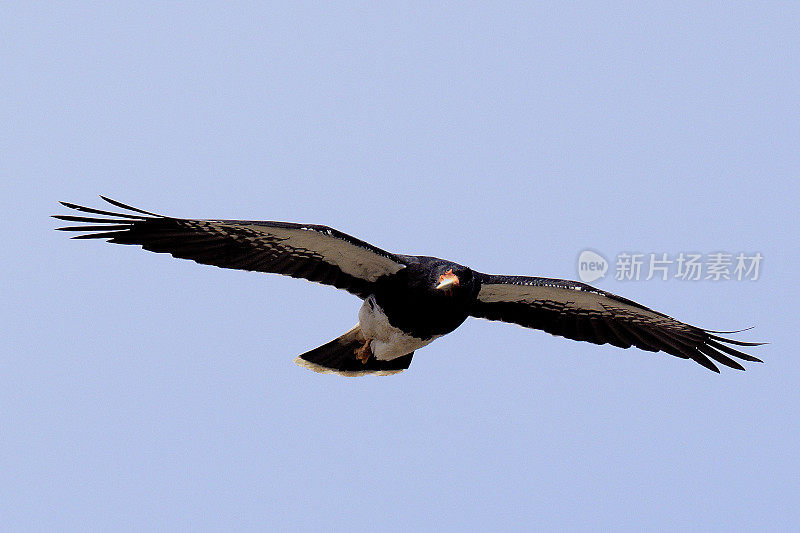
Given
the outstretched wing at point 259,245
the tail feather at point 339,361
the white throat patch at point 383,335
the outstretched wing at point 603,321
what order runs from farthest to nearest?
the tail feather at point 339,361 < the outstretched wing at point 603,321 < the white throat patch at point 383,335 < the outstretched wing at point 259,245

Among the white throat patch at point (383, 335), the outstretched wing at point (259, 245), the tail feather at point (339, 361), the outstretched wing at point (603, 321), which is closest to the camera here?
the outstretched wing at point (259, 245)

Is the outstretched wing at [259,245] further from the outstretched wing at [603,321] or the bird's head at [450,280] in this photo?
the outstretched wing at [603,321]

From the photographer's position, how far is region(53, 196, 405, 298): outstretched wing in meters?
9.24

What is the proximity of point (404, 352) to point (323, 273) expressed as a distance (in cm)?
123

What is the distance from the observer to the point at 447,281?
9469 mm

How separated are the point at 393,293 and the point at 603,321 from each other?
2503mm

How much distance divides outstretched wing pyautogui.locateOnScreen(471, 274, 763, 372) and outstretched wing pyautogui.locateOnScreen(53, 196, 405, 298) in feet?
4.42

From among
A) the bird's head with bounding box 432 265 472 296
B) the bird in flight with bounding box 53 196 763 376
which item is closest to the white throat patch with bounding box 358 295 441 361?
the bird in flight with bounding box 53 196 763 376

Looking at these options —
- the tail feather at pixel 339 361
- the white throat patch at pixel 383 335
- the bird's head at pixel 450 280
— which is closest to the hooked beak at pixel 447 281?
the bird's head at pixel 450 280

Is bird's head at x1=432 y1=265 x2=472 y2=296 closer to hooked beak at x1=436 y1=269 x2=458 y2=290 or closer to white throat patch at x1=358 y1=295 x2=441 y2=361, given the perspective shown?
hooked beak at x1=436 y1=269 x2=458 y2=290

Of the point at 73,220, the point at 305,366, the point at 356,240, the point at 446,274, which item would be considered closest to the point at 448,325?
the point at 446,274

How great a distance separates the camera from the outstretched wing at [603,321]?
1062 centimetres

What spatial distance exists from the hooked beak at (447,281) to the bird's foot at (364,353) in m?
1.54

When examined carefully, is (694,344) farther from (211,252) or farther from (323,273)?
(211,252)
